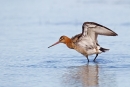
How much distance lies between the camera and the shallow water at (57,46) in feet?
32.1

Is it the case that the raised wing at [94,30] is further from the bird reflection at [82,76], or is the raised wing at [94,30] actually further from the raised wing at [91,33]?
the bird reflection at [82,76]

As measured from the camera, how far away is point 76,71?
1078cm

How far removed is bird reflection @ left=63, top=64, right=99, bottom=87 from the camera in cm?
926

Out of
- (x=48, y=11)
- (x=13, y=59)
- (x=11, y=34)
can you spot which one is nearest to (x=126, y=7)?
(x=48, y=11)

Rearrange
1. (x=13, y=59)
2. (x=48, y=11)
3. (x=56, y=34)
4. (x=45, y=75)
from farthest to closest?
(x=48, y=11)
(x=56, y=34)
(x=13, y=59)
(x=45, y=75)

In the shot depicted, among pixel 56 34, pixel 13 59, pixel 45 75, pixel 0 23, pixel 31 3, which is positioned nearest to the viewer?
pixel 45 75

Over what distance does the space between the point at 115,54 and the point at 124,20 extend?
21.2 ft

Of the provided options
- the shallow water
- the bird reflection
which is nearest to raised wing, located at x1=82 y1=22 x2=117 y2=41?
the shallow water

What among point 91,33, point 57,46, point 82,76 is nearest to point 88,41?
point 91,33

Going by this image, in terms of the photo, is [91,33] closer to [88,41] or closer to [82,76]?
[88,41]

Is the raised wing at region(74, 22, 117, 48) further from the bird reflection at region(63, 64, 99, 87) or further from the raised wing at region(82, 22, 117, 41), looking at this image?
the bird reflection at region(63, 64, 99, 87)

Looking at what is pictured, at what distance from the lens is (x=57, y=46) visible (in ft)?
47.5

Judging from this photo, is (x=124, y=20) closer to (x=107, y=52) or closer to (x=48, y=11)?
(x=48, y=11)

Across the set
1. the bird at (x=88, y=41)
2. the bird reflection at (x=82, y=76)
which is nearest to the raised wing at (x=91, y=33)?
the bird at (x=88, y=41)
